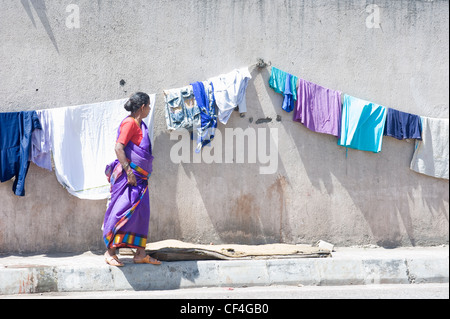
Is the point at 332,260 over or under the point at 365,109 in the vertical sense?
under

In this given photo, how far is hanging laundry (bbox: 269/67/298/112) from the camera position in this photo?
7.55 m

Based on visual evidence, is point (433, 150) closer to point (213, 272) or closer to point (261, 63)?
point (261, 63)

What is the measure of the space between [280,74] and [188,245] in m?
2.37

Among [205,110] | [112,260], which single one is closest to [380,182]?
[205,110]

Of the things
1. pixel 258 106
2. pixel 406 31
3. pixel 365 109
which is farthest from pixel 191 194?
pixel 406 31

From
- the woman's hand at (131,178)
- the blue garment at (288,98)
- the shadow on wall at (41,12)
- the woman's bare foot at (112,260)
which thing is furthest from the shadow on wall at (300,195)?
the shadow on wall at (41,12)

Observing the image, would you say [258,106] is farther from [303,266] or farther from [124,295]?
[124,295]

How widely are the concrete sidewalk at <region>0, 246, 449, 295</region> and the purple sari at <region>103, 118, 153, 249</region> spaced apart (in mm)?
320

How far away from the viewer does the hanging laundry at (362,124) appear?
25.5ft

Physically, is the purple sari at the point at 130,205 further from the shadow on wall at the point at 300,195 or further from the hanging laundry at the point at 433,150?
the hanging laundry at the point at 433,150

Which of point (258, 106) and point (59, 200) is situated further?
point (258, 106)

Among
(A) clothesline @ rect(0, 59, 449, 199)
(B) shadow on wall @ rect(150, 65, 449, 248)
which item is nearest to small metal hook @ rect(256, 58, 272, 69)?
(A) clothesline @ rect(0, 59, 449, 199)

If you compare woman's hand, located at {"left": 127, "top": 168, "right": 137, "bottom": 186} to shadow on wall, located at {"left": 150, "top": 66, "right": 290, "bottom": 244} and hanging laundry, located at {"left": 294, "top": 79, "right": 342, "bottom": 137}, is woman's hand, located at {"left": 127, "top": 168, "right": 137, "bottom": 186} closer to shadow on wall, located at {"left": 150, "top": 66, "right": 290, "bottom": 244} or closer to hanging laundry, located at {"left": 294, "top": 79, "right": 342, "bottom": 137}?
shadow on wall, located at {"left": 150, "top": 66, "right": 290, "bottom": 244}

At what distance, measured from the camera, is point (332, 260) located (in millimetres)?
6805
